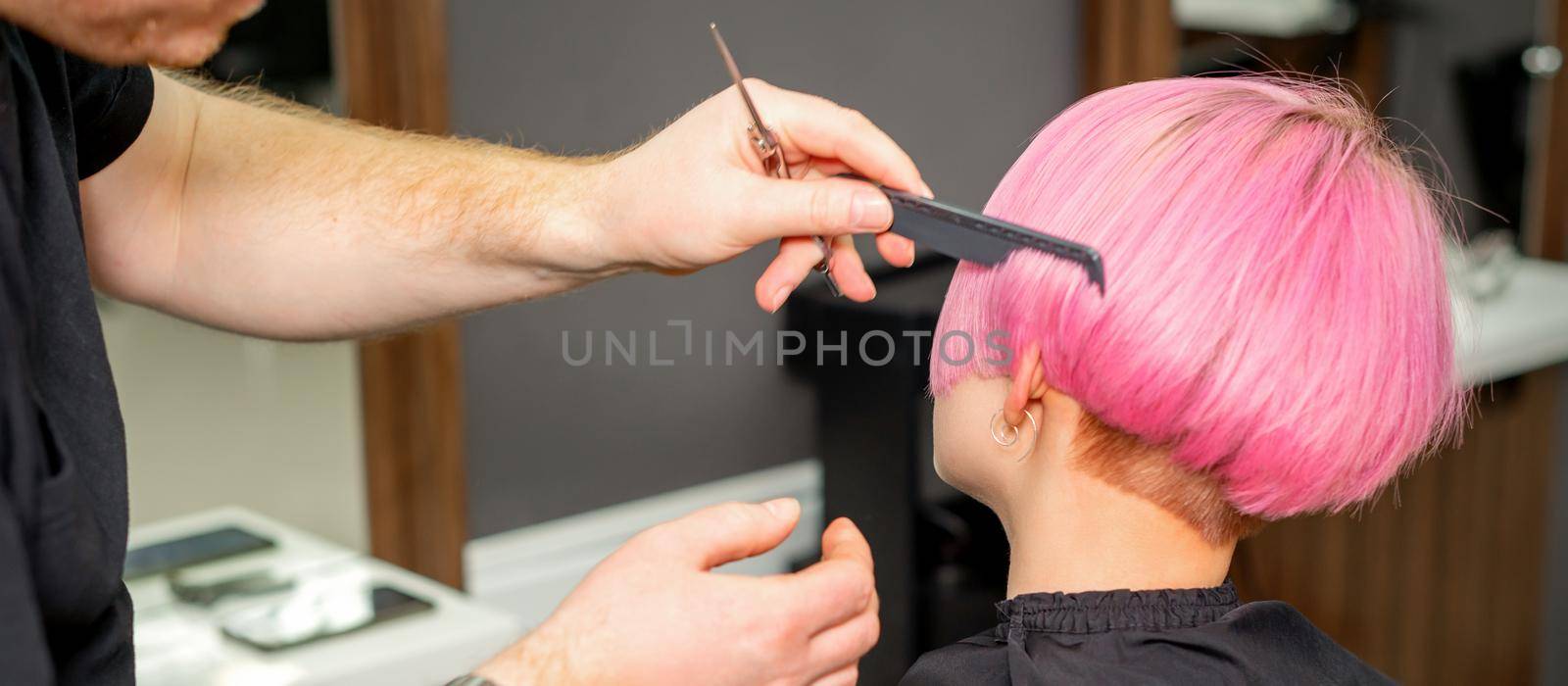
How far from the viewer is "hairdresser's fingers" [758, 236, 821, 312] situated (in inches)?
42.1

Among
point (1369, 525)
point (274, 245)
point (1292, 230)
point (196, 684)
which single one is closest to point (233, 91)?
point (274, 245)

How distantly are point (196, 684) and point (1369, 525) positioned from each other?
2.20m

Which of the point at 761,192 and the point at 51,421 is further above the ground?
the point at 761,192

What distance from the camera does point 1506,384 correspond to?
2877 mm

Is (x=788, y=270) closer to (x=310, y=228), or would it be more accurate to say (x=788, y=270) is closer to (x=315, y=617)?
(x=310, y=228)

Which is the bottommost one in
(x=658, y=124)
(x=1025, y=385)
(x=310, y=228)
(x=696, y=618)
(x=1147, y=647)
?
(x=1147, y=647)

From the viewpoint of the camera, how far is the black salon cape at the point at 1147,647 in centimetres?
104

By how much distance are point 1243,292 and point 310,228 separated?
2.70 feet

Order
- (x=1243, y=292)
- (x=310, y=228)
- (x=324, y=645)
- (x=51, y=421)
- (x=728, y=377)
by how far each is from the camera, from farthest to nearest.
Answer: (x=728, y=377)
(x=324, y=645)
(x=310, y=228)
(x=1243, y=292)
(x=51, y=421)

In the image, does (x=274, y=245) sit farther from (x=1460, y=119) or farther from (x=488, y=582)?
(x=1460, y=119)

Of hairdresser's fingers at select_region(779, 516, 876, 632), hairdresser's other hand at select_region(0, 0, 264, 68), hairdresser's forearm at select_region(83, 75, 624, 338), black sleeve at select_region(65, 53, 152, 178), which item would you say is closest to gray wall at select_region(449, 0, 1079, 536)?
hairdresser's forearm at select_region(83, 75, 624, 338)

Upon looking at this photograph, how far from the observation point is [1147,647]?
3.46ft

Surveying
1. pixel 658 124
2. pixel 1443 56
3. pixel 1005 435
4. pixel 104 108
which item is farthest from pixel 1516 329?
pixel 104 108

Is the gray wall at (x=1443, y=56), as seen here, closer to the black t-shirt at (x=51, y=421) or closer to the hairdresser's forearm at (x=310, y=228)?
the hairdresser's forearm at (x=310, y=228)
